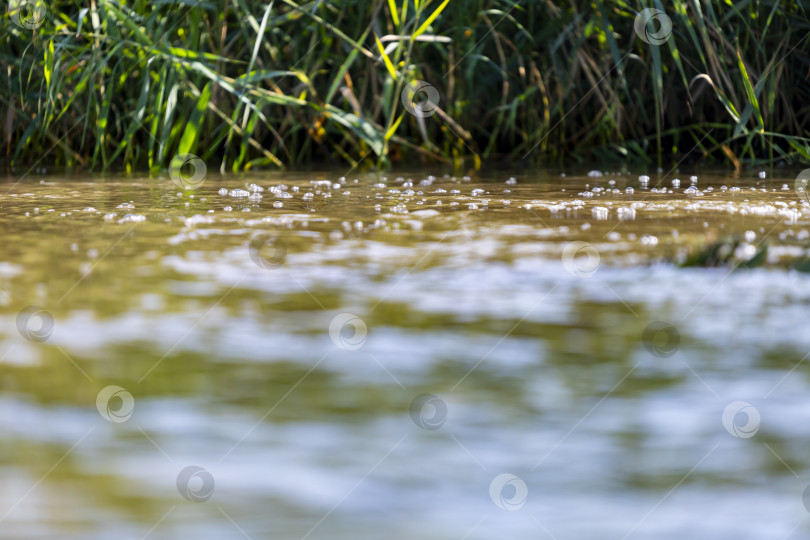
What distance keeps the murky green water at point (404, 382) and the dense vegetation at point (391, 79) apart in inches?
60.0

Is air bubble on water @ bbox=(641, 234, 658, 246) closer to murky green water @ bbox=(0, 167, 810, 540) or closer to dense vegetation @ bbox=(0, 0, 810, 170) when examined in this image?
murky green water @ bbox=(0, 167, 810, 540)

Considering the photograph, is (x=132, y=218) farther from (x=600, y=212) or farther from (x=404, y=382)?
(x=404, y=382)

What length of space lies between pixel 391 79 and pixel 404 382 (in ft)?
8.99

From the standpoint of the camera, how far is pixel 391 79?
397 centimetres

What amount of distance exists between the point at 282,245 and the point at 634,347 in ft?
3.07

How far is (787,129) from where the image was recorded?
430 cm

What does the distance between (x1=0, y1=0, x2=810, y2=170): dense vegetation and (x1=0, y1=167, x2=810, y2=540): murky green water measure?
1.52 meters

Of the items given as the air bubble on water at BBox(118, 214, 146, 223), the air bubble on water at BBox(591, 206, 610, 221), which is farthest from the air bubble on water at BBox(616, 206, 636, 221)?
the air bubble on water at BBox(118, 214, 146, 223)

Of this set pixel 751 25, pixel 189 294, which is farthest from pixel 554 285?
pixel 751 25

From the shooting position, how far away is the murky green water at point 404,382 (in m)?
1.00

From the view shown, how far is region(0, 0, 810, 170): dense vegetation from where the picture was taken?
12.7 ft

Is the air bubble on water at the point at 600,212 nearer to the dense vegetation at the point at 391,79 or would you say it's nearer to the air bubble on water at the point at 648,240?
the air bubble on water at the point at 648,240

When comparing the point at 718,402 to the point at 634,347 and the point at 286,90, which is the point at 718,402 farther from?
the point at 286,90

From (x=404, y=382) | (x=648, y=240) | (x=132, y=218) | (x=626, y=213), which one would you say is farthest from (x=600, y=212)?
(x=404, y=382)
